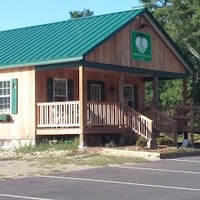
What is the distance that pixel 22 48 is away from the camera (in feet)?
84.1

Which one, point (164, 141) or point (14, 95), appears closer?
point (164, 141)

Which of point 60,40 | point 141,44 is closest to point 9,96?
point 60,40

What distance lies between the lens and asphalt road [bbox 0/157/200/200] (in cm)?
1150

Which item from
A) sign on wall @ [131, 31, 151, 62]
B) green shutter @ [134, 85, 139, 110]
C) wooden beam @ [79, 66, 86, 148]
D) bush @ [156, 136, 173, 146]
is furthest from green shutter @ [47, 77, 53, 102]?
green shutter @ [134, 85, 139, 110]

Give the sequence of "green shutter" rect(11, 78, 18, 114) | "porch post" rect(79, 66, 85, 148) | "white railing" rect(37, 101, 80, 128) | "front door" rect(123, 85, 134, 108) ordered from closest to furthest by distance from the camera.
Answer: "porch post" rect(79, 66, 85, 148)
"white railing" rect(37, 101, 80, 128)
"green shutter" rect(11, 78, 18, 114)
"front door" rect(123, 85, 134, 108)

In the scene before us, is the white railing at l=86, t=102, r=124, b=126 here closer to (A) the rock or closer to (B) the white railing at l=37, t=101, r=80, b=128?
(B) the white railing at l=37, t=101, r=80, b=128

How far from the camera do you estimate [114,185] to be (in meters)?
13.1

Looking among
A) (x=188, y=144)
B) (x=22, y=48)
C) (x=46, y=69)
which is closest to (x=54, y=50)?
(x=46, y=69)

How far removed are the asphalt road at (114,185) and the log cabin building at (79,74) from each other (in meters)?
6.43

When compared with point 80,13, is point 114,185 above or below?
below

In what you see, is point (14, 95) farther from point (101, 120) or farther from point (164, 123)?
point (164, 123)

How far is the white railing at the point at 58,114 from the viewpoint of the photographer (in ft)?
75.0

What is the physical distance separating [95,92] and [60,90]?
7.60 feet

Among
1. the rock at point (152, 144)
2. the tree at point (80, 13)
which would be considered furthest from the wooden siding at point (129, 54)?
the tree at point (80, 13)
